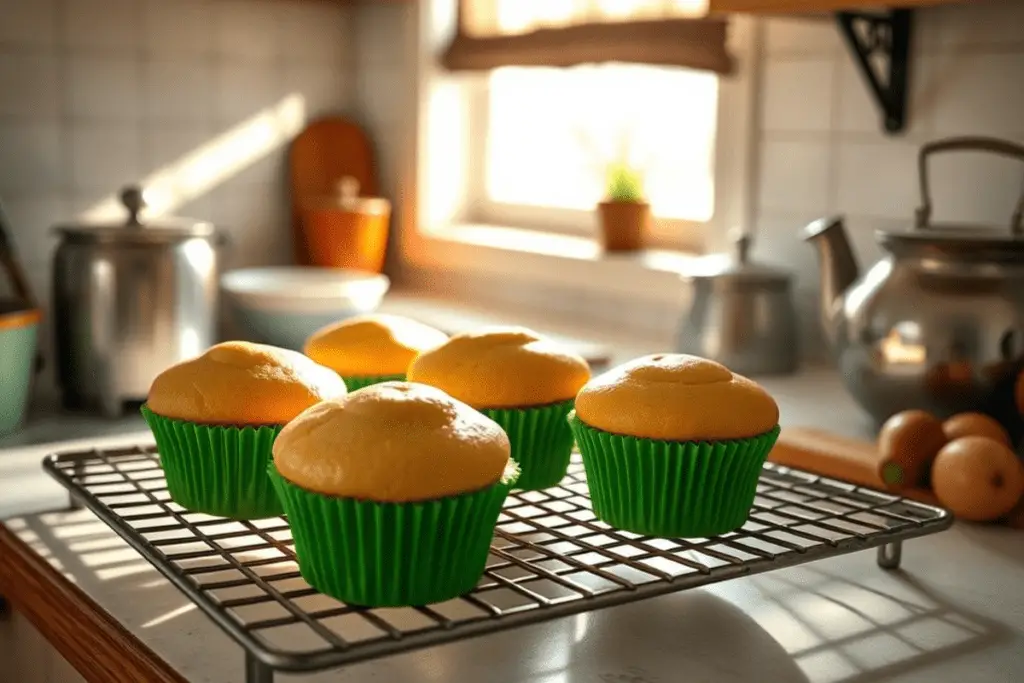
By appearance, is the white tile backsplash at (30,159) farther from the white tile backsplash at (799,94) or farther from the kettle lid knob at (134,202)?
the white tile backsplash at (799,94)

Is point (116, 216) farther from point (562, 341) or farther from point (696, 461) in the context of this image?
point (696, 461)

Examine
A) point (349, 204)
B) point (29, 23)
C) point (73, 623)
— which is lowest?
point (73, 623)

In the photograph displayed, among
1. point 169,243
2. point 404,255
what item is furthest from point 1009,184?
point 404,255

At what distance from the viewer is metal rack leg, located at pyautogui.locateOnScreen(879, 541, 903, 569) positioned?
0.98 m

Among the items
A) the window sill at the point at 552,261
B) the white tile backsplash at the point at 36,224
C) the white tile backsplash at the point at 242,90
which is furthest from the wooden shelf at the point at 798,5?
the white tile backsplash at the point at 36,224

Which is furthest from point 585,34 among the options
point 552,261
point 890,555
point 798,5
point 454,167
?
point 890,555

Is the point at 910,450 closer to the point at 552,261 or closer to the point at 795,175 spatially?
the point at 795,175

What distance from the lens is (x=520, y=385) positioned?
39.8 inches

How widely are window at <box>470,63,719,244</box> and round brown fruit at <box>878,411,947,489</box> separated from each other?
2.63 ft

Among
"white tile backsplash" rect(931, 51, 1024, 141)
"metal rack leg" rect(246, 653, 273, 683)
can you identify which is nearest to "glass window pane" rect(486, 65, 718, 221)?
"white tile backsplash" rect(931, 51, 1024, 141)

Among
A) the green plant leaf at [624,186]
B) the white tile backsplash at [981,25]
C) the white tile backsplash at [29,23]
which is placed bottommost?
the green plant leaf at [624,186]

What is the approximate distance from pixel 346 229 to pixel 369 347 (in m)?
1.36

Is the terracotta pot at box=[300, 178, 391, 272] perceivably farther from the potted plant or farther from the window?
the potted plant

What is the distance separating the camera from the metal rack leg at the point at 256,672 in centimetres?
66
